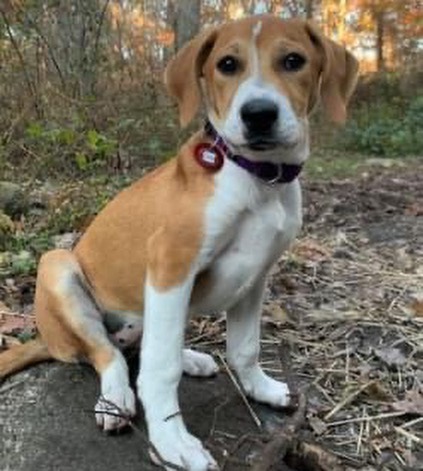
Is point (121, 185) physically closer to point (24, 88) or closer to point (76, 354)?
point (24, 88)

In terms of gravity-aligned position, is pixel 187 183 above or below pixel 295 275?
above

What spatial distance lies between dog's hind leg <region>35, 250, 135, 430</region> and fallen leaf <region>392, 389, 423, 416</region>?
3.88 ft

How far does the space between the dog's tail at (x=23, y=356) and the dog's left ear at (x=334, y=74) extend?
168cm

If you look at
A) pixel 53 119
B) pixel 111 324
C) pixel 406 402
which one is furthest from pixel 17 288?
pixel 53 119

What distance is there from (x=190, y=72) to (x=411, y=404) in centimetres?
174

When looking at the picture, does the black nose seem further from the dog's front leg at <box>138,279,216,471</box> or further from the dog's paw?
the dog's paw

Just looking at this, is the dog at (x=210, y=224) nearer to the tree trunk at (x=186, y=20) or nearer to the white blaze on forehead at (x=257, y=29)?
the white blaze on forehead at (x=257, y=29)

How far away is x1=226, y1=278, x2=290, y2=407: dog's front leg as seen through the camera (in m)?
3.49

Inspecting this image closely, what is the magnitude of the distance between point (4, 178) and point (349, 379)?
4.22 meters

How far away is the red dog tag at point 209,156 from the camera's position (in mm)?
3043

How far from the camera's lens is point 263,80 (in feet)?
9.43

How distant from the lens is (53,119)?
26.9 ft

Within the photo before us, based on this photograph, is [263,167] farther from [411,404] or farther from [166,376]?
[411,404]

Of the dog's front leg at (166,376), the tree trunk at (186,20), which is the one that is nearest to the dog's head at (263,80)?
the dog's front leg at (166,376)
